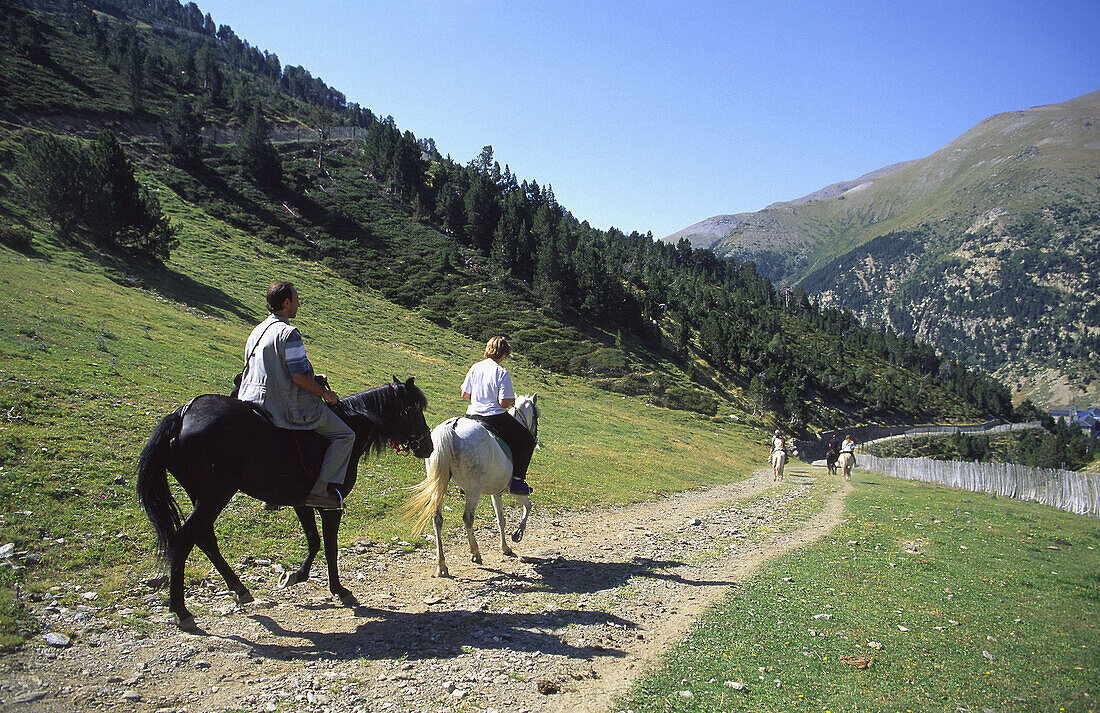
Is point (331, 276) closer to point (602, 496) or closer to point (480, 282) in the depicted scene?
point (480, 282)

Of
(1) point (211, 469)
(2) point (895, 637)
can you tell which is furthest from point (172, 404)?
(2) point (895, 637)

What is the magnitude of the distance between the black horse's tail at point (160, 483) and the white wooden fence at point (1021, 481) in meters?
31.9

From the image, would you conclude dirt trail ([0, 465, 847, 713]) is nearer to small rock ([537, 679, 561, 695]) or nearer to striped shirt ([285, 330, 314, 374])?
small rock ([537, 679, 561, 695])

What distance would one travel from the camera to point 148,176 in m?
78.6

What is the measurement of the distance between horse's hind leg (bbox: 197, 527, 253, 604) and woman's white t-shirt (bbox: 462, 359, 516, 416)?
4364 mm

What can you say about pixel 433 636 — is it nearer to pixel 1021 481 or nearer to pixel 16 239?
pixel 1021 481

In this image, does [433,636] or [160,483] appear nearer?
[160,483]

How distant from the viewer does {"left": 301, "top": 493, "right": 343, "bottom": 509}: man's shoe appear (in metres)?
7.39

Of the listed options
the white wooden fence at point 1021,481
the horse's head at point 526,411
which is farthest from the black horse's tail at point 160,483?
the white wooden fence at point 1021,481

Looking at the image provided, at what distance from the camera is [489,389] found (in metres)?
10.1

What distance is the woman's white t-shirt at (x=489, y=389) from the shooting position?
32.8 ft

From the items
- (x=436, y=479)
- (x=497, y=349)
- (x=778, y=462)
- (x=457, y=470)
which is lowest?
(x=778, y=462)

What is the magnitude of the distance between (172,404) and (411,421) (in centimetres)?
1037

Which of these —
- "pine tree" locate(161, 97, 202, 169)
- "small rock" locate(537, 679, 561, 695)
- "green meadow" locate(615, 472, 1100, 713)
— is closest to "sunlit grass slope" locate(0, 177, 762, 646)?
"small rock" locate(537, 679, 561, 695)
